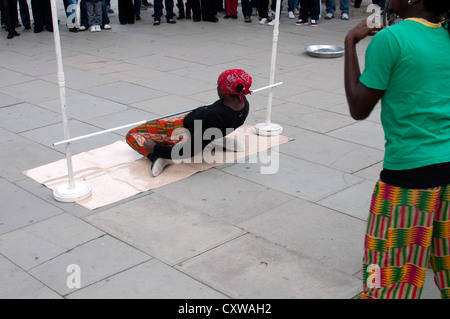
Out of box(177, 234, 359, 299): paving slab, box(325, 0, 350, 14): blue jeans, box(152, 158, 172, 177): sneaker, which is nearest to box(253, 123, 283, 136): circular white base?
box(152, 158, 172, 177): sneaker

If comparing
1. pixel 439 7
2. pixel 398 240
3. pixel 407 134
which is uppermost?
pixel 439 7

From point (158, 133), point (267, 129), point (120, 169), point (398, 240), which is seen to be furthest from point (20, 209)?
point (398, 240)

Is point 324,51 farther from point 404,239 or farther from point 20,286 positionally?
point 404,239

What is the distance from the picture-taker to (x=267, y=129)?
6.18 meters

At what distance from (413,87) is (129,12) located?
424 inches

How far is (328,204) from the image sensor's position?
4.71 metres

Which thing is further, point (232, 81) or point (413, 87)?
point (232, 81)

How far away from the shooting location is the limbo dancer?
16.7ft

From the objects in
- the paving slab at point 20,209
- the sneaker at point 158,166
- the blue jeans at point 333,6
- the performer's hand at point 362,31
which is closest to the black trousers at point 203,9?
the blue jeans at point 333,6

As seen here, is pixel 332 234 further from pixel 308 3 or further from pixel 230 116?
pixel 308 3

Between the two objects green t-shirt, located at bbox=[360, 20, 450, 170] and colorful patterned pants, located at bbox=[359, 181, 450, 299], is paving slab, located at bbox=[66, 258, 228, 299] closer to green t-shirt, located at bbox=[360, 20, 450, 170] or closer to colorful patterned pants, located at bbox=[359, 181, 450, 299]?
colorful patterned pants, located at bbox=[359, 181, 450, 299]

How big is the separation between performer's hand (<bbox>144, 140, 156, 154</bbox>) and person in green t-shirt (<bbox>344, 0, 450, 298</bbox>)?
113 inches
